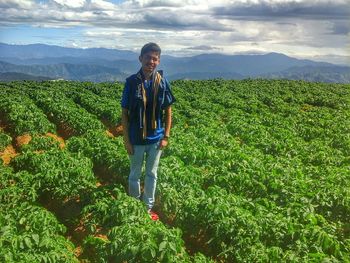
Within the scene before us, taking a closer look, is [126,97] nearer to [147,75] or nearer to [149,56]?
[147,75]

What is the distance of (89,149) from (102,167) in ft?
2.55

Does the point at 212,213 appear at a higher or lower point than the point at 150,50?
lower

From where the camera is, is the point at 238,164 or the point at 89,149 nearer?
the point at 238,164

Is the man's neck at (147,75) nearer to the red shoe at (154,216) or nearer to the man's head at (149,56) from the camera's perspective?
the man's head at (149,56)

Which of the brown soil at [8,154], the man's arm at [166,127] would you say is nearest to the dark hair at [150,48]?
the man's arm at [166,127]

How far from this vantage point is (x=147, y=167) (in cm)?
771

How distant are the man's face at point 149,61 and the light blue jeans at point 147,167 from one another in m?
1.47

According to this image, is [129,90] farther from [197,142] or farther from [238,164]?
[197,142]

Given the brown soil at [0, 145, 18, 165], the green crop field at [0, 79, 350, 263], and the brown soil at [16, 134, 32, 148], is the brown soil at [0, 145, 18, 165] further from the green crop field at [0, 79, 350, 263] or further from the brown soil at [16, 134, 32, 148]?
the brown soil at [16, 134, 32, 148]

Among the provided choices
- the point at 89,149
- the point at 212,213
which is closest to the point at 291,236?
the point at 212,213

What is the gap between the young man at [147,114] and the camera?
7031 mm

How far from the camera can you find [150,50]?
22.0 ft

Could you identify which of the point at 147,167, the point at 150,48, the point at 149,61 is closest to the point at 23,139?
the point at 147,167

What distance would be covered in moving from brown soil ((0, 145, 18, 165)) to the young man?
6365 millimetres
